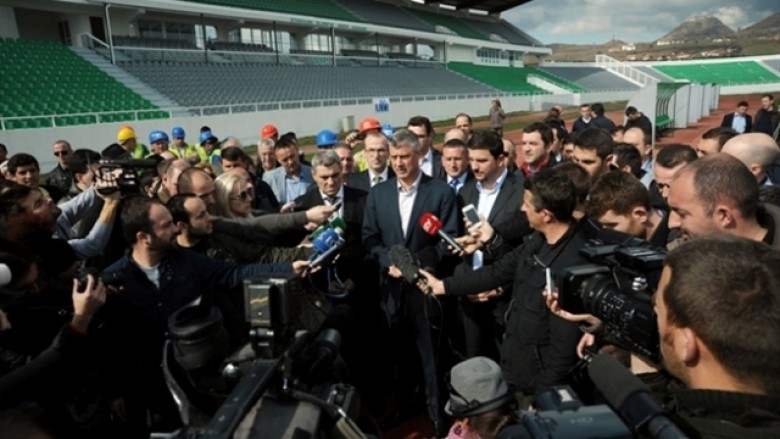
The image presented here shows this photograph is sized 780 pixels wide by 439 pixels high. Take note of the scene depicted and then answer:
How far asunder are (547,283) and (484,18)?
56.9 m

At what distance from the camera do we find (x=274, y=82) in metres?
27.1

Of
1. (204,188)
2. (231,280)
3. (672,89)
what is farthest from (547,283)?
(672,89)

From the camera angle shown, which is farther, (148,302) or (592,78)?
(592,78)

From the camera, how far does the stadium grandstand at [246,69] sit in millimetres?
18281

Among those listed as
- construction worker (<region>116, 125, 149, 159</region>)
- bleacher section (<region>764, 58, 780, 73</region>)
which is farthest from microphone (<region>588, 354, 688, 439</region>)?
bleacher section (<region>764, 58, 780, 73</region>)

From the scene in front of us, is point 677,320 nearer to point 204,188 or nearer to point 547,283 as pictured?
point 547,283

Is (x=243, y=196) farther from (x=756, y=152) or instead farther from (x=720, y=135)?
(x=720, y=135)

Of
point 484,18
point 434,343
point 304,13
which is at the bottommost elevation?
point 434,343

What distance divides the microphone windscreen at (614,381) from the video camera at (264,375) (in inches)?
21.9

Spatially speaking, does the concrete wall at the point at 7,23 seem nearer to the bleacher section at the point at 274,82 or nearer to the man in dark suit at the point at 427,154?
the bleacher section at the point at 274,82

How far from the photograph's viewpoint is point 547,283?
2.65 metres

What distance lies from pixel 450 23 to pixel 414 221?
157 ft

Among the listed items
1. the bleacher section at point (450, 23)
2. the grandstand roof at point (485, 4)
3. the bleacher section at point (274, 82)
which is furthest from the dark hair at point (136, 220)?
the grandstand roof at point (485, 4)

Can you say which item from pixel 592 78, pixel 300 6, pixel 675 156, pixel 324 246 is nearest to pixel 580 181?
pixel 675 156
